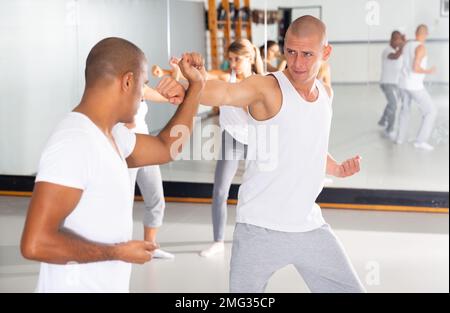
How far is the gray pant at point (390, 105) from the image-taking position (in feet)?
20.3

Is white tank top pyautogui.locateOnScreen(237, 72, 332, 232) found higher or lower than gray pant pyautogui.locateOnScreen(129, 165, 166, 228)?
higher

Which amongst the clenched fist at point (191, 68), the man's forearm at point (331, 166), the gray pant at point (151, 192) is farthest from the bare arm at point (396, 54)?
the clenched fist at point (191, 68)

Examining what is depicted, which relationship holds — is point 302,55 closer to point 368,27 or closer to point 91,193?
point 91,193

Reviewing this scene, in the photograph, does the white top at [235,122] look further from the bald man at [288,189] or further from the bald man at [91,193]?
the bald man at [91,193]

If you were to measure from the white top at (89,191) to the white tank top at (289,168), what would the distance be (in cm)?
76

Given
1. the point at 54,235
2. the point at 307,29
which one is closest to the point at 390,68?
the point at 307,29

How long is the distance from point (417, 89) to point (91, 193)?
4.92m

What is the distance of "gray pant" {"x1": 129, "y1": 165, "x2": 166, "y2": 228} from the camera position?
14.2 feet

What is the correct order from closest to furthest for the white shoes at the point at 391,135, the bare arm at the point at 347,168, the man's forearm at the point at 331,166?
the bare arm at the point at 347,168, the man's forearm at the point at 331,166, the white shoes at the point at 391,135

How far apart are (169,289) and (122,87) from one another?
8.03 ft

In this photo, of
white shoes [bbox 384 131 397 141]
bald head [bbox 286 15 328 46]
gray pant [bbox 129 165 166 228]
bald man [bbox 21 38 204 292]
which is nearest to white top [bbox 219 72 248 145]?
gray pant [bbox 129 165 166 228]

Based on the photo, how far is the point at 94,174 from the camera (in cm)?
169

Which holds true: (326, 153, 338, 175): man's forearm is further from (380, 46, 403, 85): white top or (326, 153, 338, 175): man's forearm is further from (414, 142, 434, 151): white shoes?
(414, 142, 434, 151): white shoes

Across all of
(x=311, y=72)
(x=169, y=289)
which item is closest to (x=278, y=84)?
(x=311, y=72)
